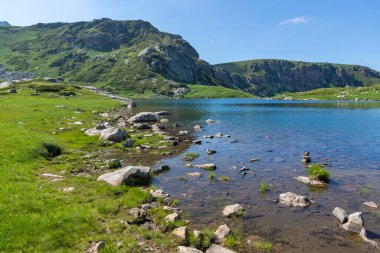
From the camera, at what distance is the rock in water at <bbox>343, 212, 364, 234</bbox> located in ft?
57.6

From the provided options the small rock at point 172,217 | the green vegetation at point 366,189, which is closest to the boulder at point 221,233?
the small rock at point 172,217

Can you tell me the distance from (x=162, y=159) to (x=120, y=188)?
12.9m

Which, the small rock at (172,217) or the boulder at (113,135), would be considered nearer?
the small rock at (172,217)

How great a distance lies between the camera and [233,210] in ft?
64.7

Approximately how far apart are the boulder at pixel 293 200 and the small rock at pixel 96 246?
44.3 ft

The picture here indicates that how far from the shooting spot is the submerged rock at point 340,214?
18.6m

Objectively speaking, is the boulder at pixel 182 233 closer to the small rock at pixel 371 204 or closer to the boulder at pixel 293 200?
the boulder at pixel 293 200

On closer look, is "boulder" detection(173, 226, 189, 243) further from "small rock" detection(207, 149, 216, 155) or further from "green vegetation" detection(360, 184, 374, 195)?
"small rock" detection(207, 149, 216, 155)

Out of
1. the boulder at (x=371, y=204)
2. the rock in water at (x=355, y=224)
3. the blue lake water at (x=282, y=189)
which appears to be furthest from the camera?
the boulder at (x=371, y=204)

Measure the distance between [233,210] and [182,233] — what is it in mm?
5128

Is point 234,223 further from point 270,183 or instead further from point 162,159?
point 162,159

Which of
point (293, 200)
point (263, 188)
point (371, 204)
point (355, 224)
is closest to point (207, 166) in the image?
point (263, 188)

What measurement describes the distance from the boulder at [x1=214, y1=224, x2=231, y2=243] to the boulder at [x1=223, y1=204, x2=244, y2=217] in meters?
2.33

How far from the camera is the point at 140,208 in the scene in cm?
1998
